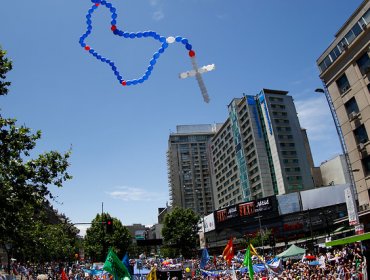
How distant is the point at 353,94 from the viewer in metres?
36.2

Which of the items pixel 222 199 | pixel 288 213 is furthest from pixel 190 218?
pixel 222 199

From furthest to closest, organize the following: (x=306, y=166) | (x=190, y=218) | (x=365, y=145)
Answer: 1. (x=306, y=166)
2. (x=190, y=218)
3. (x=365, y=145)

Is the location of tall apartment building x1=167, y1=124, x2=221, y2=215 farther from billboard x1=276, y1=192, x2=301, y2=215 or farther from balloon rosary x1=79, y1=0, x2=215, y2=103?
balloon rosary x1=79, y1=0, x2=215, y2=103

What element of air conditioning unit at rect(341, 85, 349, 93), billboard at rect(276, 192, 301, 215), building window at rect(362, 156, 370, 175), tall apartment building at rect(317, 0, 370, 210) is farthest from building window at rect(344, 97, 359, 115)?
billboard at rect(276, 192, 301, 215)

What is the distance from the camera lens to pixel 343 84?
38.2 m

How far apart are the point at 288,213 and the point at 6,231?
6391cm

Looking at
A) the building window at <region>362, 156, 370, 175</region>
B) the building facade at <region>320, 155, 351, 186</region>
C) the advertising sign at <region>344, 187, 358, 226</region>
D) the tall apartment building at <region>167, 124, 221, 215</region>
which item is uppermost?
the tall apartment building at <region>167, 124, 221, 215</region>

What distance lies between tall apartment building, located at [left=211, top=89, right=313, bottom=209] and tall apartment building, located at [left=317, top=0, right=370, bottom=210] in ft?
180

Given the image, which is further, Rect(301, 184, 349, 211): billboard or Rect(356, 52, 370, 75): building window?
Rect(301, 184, 349, 211): billboard

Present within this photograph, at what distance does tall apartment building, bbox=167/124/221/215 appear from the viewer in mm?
186250

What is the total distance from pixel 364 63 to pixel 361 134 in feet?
21.4

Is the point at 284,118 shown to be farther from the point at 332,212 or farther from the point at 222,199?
the point at 222,199

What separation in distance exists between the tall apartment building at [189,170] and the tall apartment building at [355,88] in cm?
14788

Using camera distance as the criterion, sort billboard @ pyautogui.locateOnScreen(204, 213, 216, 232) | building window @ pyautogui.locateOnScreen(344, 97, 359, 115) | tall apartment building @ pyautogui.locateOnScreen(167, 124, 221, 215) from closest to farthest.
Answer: building window @ pyautogui.locateOnScreen(344, 97, 359, 115) → billboard @ pyautogui.locateOnScreen(204, 213, 216, 232) → tall apartment building @ pyautogui.locateOnScreen(167, 124, 221, 215)
